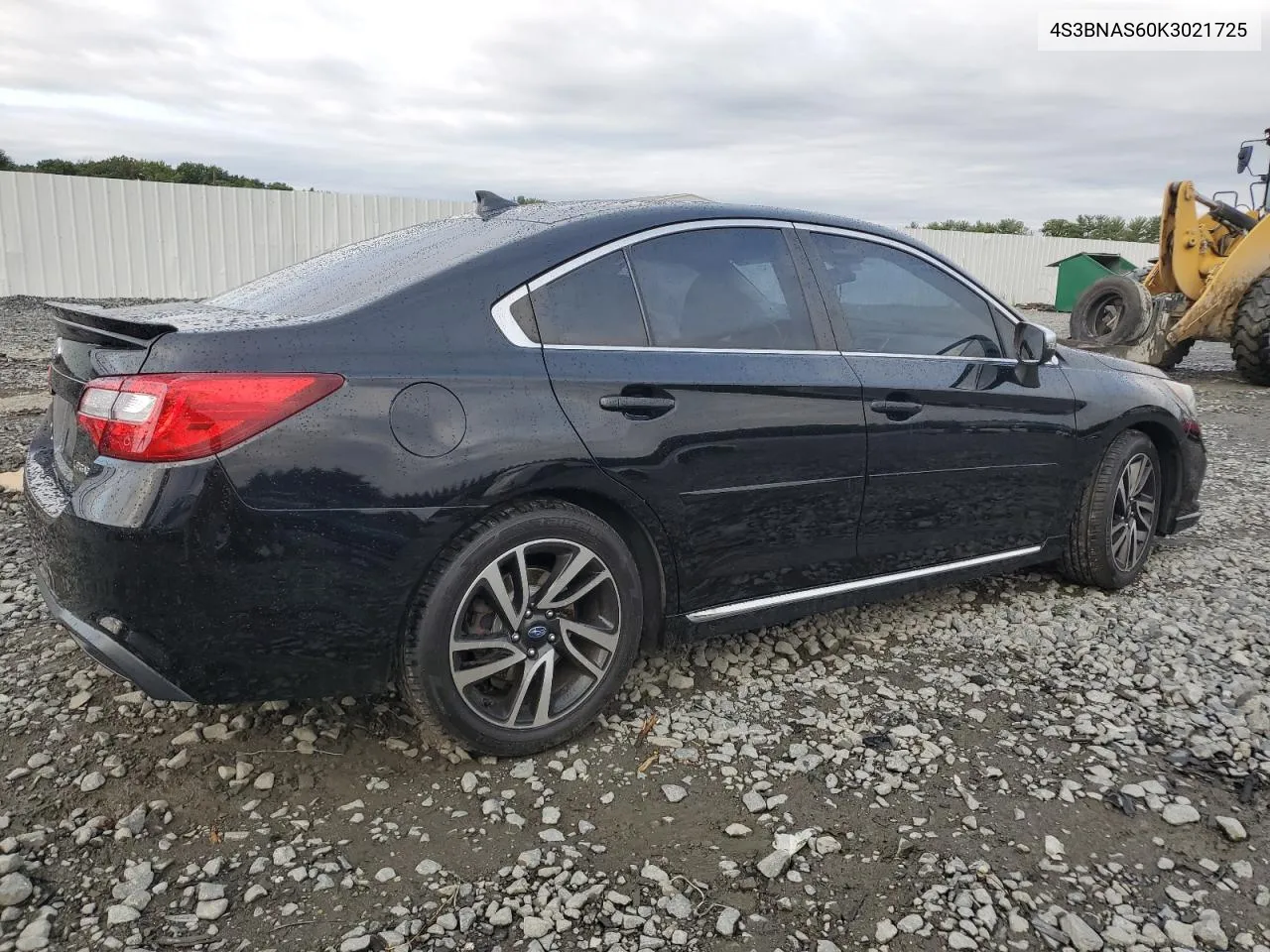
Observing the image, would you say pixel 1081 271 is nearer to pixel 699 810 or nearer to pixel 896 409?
pixel 896 409

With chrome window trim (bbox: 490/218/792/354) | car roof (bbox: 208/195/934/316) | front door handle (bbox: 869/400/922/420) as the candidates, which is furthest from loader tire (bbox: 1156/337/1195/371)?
chrome window trim (bbox: 490/218/792/354)

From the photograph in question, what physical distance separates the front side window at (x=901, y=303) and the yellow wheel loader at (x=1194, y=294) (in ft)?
32.4

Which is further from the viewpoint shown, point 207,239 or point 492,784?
point 207,239

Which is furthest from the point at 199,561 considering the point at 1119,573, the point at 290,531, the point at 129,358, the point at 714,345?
the point at 1119,573

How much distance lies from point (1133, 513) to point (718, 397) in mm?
2542

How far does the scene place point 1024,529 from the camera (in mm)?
4004

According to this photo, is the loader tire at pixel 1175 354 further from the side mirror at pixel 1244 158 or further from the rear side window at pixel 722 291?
the rear side window at pixel 722 291

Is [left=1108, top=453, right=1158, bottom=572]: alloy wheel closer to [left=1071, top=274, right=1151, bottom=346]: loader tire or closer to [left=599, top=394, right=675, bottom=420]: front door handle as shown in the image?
[left=599, top=394, right=675, bottom=420]: front door handle

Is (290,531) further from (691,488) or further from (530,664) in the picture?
(691,488)

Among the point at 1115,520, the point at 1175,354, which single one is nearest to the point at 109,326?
the point at 1115,520

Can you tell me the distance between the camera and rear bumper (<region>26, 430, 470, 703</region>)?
89.4 inches

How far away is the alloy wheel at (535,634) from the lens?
263 centimetres

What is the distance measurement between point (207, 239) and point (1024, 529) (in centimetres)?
1768

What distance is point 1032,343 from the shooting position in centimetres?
388
